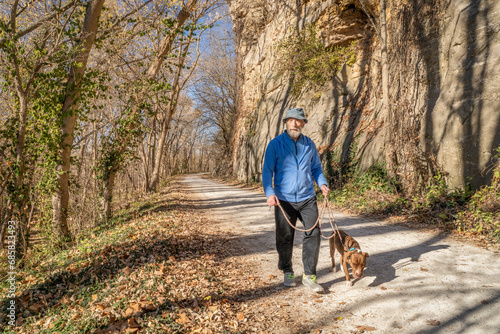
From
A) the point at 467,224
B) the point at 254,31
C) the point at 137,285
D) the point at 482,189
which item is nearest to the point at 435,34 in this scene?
the point at 482,189

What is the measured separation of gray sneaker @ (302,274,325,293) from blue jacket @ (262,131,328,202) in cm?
107

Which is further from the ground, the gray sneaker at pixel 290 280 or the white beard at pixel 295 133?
the white beard at pixel 295 133

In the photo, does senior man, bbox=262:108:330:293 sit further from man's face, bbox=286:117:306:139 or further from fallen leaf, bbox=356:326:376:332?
fallen leaf, bbox=356:326:376:332

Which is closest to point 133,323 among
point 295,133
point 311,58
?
point 295,133

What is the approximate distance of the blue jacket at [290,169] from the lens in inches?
159

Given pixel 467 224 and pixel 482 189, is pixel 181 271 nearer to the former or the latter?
pixel 467 224

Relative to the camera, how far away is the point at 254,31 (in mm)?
29766

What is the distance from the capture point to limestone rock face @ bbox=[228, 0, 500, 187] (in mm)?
7312

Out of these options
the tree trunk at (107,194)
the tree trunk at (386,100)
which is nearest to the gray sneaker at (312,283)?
the tree trunk at (386,100)

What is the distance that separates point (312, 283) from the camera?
13.0ft

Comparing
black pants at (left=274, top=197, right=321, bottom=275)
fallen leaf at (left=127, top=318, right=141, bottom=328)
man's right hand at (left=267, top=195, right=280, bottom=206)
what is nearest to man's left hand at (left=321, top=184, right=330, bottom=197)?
black pants at (left=274, top=197, right=321, bottom=275)

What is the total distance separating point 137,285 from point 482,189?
24.0 feet

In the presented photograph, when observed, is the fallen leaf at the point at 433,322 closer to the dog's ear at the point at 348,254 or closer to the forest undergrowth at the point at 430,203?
the dog's ear at the point at 348,254

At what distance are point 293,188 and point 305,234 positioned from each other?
0.66m
